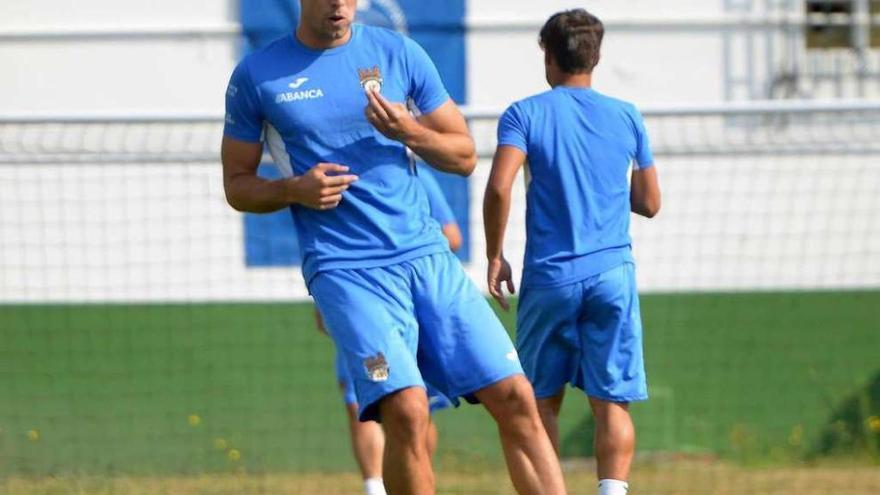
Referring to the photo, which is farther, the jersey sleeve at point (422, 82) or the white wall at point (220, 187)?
the white wall at point (220, 187)

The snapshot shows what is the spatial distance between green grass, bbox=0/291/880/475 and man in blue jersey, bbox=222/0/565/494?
4.21 m

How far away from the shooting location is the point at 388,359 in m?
5.17

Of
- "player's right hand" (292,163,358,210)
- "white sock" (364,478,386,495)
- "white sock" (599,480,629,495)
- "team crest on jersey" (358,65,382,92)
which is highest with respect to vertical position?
"team crest on jersey" (358,65,382,92)

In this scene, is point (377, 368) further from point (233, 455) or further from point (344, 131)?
point (233, 455)

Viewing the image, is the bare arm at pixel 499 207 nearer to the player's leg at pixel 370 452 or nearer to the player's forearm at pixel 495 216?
the player's forearm at pixel 495 216

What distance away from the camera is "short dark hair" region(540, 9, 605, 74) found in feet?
20.1

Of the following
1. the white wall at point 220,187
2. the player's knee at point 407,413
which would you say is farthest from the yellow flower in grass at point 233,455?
the player's knee at point 407,413

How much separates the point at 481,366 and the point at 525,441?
1.01 feet

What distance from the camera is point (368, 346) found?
5.19m

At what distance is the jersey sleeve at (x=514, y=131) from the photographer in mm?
6066

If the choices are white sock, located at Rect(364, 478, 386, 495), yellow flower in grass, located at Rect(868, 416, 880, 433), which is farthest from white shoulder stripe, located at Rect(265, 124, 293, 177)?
yellow flower in grass, located at Rect(868, 416, 880, 433)

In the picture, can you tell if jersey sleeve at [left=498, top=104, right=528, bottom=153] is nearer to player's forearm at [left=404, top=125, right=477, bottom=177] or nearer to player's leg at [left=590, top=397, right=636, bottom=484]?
player's forearm at [left=404, top=125, right=477, bottom=177]

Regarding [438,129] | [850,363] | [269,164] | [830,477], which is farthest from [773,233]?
[438,129]

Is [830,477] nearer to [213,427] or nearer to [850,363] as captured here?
[850,363]
